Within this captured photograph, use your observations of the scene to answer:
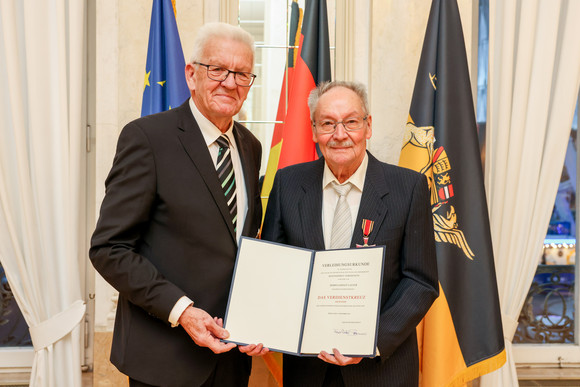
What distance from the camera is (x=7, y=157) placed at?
3199 millimetres

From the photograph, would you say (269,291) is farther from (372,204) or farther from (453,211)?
(453,211)

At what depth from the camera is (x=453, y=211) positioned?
2.88 m

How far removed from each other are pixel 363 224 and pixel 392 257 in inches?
6.8

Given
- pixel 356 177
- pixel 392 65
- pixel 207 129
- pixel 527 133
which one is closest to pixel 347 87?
pixel 356 177

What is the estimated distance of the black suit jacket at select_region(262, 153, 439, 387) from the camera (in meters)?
1.84

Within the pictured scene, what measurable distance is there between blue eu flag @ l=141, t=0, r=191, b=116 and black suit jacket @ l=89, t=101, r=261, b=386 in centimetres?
118

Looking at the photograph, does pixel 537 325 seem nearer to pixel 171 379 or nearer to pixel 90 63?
pixel 171 379

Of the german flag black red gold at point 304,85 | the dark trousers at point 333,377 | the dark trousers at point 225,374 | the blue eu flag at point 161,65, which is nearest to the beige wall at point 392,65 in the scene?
the german flag black red gold at point 304,85

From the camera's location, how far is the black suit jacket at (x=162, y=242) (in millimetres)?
1727

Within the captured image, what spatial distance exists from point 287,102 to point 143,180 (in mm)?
1647

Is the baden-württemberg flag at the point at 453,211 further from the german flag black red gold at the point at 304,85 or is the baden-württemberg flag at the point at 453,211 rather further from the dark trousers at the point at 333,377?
the dark trousers at the point at 333,377

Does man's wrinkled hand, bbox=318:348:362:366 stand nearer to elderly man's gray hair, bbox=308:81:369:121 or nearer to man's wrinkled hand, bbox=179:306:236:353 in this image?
man's wrinkled hand, bbox=179:306:236:353

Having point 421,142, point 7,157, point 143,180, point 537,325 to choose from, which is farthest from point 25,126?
point 537,325
